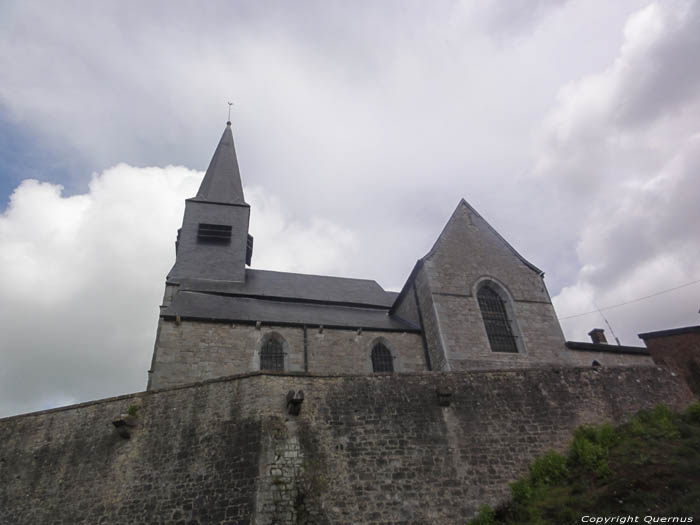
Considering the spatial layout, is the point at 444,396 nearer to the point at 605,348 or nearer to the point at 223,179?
the point at 605,348

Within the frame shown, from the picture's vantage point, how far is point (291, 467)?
301 inches

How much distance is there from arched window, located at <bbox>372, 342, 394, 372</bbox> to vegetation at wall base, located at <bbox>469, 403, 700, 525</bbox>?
637cm

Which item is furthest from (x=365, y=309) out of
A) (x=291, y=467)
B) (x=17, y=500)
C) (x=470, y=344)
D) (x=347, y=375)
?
(x=17, y=500)

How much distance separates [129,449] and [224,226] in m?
12.7

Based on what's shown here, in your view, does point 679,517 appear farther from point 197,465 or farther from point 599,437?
point 197,465

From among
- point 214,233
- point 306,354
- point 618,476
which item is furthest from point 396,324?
point 214,233

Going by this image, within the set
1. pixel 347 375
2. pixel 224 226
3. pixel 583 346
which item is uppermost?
pixel 224 226

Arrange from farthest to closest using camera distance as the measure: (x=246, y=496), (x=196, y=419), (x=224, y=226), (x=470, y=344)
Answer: (x=224, y=226) < (x=470, y=344) < (x=196, y=419) < (x=246, y=496)

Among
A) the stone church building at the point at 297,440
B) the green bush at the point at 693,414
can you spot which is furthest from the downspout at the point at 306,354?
the green bush at the point at 693,414

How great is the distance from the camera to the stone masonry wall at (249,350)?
12.4m

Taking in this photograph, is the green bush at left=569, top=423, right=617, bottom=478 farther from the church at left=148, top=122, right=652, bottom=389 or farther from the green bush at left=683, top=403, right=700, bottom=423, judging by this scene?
the church at left=148, top=122, right=652, bottom=389

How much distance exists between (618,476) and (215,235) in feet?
55.0

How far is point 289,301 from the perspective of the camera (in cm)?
1731

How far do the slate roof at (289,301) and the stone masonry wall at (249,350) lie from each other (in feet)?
1.09
